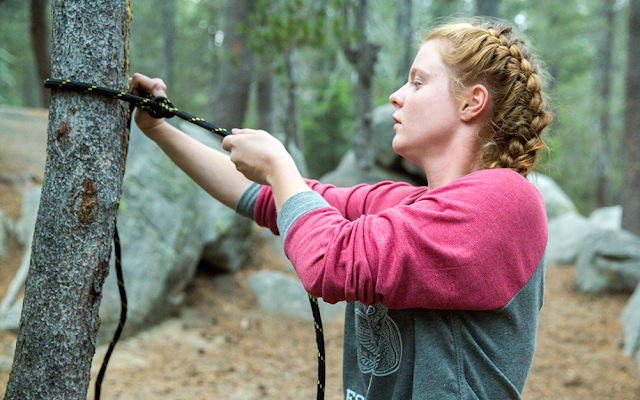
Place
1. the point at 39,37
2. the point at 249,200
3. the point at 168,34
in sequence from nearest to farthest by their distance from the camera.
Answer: the point at 249,200
the point at 39,37
the point at 168,34

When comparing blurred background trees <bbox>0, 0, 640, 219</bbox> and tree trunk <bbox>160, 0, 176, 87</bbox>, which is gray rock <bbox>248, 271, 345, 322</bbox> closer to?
blurred background trees <bbox>0, 0, 640, 219</bbox>

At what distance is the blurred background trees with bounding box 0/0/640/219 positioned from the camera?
5.93 metres

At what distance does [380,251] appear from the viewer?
111 cm

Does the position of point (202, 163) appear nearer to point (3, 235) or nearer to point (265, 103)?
point (3, 235)

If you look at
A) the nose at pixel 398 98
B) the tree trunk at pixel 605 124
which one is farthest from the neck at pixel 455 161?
the tree trunk at pixel 605 124

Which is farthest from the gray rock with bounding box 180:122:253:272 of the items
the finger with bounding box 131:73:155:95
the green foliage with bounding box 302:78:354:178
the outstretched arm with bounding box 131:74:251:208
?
the green foliage with bounding box 302:78:354:178

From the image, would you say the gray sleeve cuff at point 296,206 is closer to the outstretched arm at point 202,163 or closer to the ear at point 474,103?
the ear at point 474,103

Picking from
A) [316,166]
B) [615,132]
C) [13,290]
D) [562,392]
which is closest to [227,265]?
[13,290]

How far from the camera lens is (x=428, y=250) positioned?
1.11m

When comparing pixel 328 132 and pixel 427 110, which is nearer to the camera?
pixel 427 110

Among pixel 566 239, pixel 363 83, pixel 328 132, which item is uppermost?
pixel 363 83

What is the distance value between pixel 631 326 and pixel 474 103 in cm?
447

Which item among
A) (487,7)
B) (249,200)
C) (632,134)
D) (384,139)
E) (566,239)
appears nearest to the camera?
(249,200)

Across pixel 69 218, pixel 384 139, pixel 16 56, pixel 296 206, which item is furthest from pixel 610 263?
pixel 16 56
